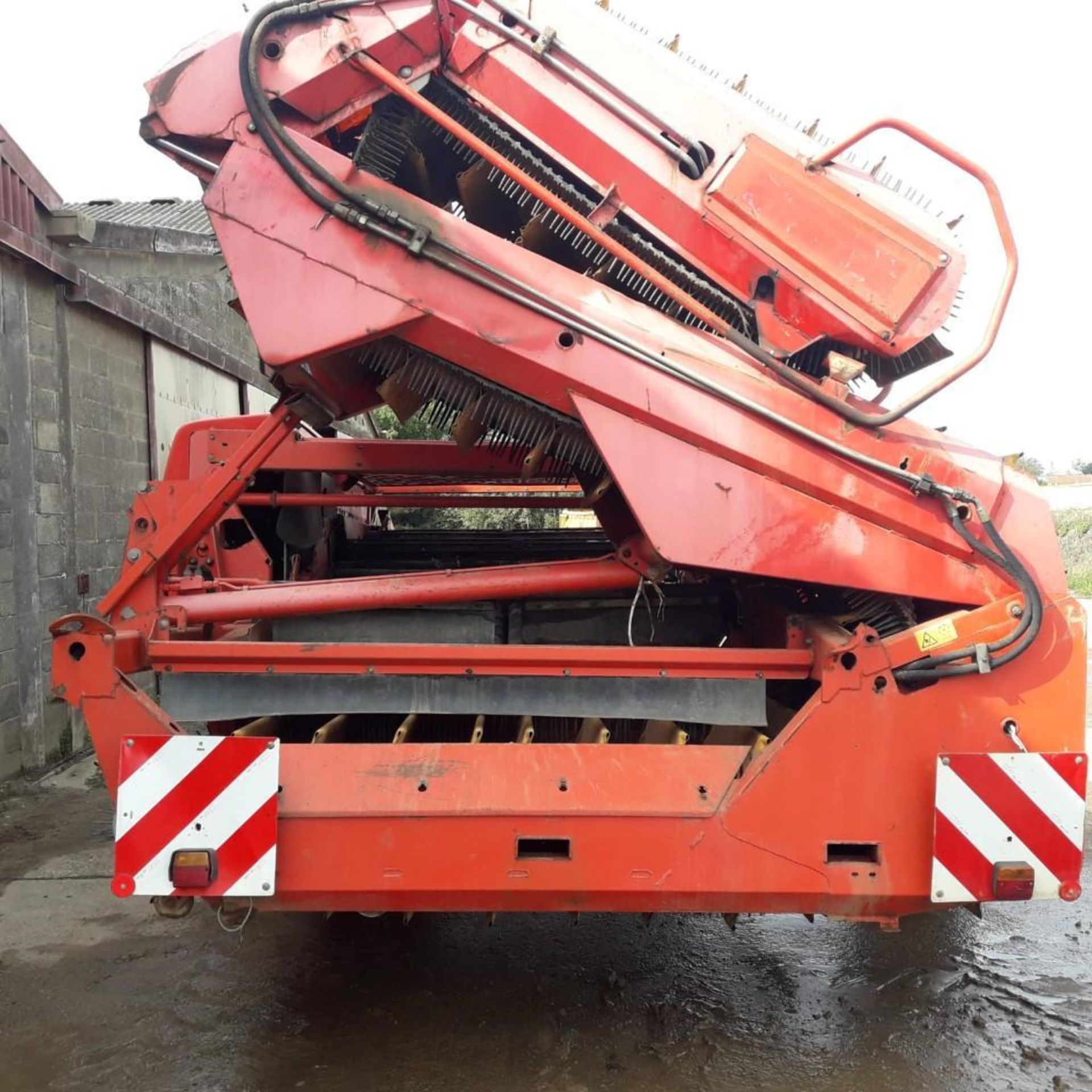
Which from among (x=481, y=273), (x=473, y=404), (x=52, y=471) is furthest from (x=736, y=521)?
(x=52, y=471)

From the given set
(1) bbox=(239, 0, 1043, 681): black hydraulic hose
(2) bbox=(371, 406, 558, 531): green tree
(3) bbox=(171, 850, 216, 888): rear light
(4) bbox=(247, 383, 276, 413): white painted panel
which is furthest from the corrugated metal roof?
(3) bbox=(171, 850, 216, 888): rear light

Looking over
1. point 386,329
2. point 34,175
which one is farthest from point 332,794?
point 34,175

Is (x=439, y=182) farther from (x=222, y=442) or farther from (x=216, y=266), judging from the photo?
(x=216, y=266)

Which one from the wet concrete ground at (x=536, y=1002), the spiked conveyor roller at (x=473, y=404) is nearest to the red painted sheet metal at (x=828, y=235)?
the spiked conveyor roller at (x=473, y=404)

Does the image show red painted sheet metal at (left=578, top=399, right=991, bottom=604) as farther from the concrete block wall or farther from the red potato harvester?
the concrete block wall

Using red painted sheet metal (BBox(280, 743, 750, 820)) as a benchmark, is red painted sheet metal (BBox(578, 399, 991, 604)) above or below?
above

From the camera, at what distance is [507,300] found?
233 cm

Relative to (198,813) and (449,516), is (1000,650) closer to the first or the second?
(198,813)

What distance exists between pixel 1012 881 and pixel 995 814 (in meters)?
0.16

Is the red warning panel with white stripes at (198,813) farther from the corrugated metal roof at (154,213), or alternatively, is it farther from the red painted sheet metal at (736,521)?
the corrugated metal roof at (154,213)

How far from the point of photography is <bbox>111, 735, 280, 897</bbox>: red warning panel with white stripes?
2.10 metres

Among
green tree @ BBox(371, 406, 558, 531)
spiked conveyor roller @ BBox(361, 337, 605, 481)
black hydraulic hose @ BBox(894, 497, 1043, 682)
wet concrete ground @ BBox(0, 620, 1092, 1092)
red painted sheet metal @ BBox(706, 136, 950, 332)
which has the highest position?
red painted sheet metal @ BBox(706, 136, 950, 332)

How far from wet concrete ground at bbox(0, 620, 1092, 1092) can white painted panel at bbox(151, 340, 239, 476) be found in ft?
14.2

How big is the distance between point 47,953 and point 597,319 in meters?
2.94
